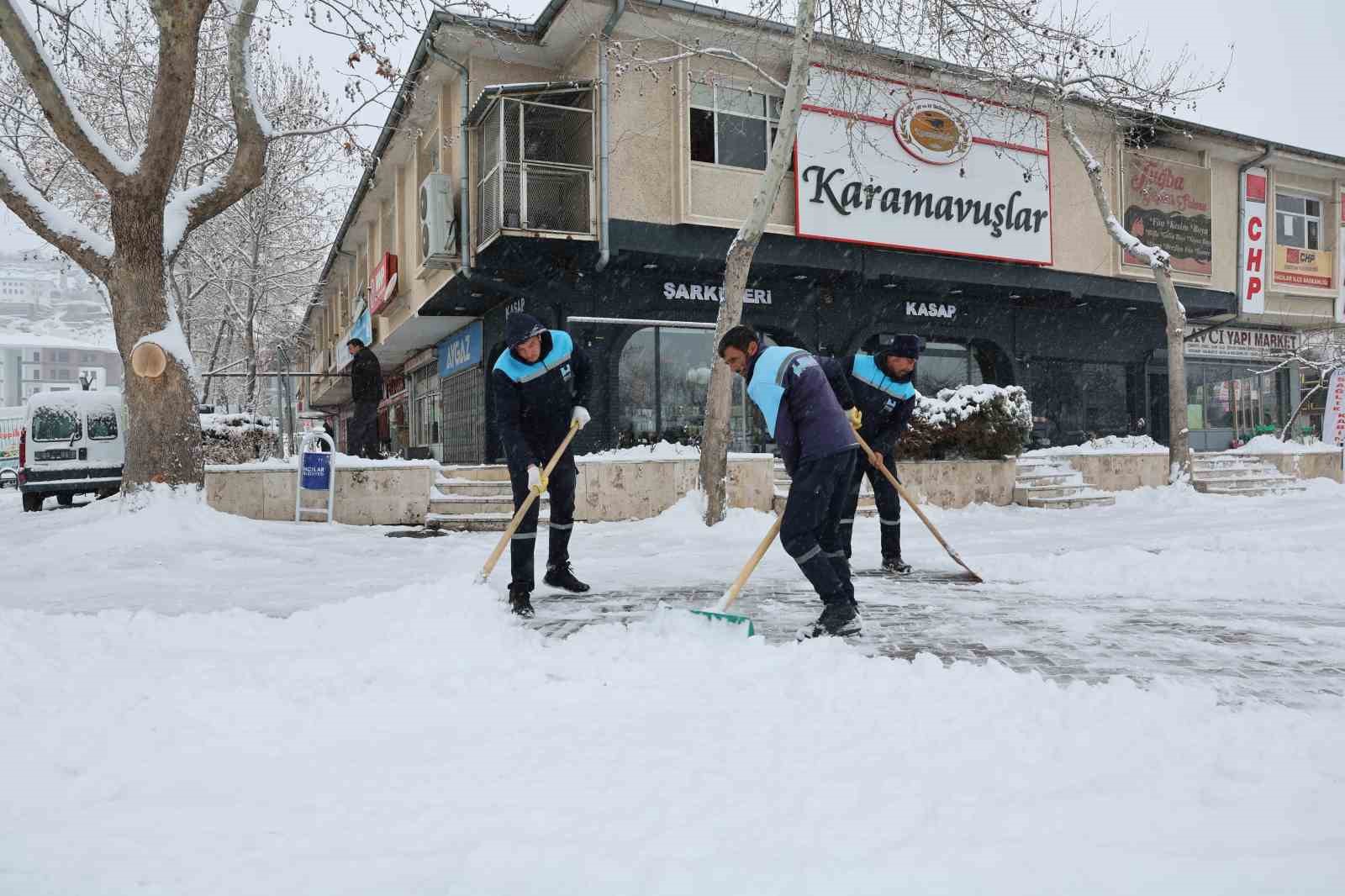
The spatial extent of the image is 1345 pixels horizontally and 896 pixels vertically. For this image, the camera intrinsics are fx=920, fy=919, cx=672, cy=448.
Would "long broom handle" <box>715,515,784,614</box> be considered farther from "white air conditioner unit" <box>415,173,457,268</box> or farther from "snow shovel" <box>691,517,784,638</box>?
"white air conditioner unit" <box>415,173,457,268</box>

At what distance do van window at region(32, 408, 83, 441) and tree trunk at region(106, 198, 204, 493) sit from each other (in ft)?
24.9

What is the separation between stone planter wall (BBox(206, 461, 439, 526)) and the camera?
11297 millimetres

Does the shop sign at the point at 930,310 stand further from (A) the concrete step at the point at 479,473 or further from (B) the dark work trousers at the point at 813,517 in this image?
(B) the dark work trousers at the point at 813,517

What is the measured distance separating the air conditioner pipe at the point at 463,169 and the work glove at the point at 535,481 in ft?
31.3

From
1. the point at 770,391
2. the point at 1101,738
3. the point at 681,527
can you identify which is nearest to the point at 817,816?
the point at 1101,738

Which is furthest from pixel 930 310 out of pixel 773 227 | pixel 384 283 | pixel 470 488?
pixel 384 283

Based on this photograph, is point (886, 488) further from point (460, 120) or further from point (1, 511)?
point (1, 511)

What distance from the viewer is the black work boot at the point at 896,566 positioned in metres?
7.66

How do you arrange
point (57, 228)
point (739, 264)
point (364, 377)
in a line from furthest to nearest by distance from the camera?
point (364, 377) < point (739, 264) < point (57, 228)

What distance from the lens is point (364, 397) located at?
13062mm

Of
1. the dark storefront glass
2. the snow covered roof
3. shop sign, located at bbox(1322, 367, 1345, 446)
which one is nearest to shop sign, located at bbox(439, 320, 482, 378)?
the dark storefront glass

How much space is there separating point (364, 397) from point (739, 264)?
581cm

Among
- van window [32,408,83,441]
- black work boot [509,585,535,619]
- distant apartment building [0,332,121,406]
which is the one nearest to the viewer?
black work boot [509,585,535,619]

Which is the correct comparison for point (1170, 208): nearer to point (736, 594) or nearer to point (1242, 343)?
point (1242, 343)
